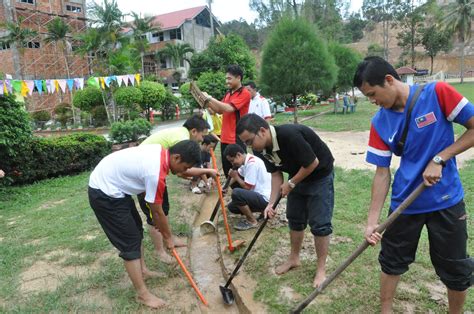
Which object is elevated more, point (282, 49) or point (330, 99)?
point (282, 49)

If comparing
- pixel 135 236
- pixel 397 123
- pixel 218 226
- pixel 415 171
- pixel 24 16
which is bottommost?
pixel 218 226

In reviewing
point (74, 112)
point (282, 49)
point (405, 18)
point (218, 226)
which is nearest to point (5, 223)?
point (218, 226)

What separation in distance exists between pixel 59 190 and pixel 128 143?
3.56 metres

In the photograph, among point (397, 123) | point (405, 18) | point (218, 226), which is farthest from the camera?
point (405, 18)

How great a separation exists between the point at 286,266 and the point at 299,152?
1.28 m

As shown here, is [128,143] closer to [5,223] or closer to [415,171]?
[5,223]

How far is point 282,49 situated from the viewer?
14055mm

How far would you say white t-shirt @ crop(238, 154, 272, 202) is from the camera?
4.66m

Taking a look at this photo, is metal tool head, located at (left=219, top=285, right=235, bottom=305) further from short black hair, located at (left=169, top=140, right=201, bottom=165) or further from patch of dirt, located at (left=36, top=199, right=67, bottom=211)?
patch of dirt, located at (left=36, top=199, right=67, bottom=211)

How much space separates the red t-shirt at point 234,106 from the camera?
15.9 feet

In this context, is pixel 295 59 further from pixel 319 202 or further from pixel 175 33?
pixel 175 33

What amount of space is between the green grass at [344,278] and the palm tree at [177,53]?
104 feet

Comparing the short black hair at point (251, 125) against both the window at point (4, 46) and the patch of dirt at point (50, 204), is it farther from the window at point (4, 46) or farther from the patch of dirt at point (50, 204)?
the window at point (4, 46)

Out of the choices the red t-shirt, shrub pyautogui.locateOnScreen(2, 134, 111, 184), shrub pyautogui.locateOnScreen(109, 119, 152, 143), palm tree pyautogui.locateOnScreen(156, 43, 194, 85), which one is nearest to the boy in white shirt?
the red t-shirt
